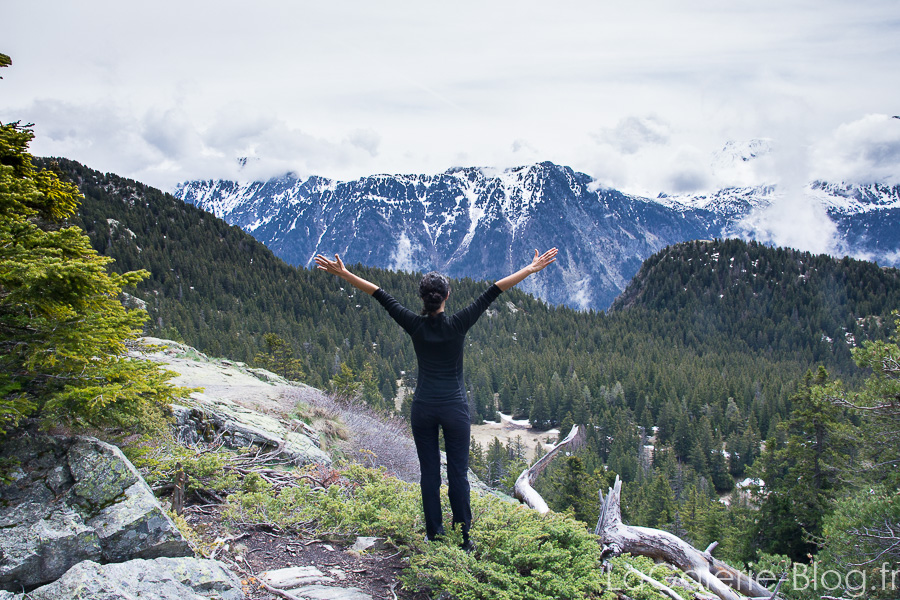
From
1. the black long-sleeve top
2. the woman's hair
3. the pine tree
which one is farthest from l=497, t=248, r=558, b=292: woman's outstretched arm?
the pine tree

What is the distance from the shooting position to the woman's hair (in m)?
6.08

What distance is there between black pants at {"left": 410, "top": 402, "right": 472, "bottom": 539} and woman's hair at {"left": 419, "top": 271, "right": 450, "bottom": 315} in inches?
45.4

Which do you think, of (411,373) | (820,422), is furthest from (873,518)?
(411,373)

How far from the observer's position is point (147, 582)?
190 inches

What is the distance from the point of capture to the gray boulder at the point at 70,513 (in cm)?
486

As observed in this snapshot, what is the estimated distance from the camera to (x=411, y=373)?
4633 inches

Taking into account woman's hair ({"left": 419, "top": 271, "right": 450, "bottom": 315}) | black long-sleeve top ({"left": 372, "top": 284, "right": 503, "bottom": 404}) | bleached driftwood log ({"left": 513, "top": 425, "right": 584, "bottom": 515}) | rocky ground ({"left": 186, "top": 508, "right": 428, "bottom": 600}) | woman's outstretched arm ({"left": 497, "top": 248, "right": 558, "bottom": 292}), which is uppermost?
woman's outstretched arm ({"left": 497, "top": 248, "right": 558, "bottom": 292})

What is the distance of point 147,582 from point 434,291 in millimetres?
3958

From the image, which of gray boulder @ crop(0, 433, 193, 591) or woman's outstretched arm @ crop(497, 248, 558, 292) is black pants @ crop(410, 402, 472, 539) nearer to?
Result: woman's outstretched arm @ crop(497, 248, 558, 292)

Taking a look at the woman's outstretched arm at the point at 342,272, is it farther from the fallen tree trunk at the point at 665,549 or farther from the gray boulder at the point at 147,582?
the fallen tree trunk at the point at 665,549

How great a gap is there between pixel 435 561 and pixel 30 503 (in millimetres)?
4170

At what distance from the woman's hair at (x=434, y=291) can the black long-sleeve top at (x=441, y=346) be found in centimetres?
15

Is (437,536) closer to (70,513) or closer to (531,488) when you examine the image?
(531,488)

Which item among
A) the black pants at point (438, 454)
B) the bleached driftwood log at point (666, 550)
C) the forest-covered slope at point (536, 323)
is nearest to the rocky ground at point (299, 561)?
the black pants at point (438, 454)
